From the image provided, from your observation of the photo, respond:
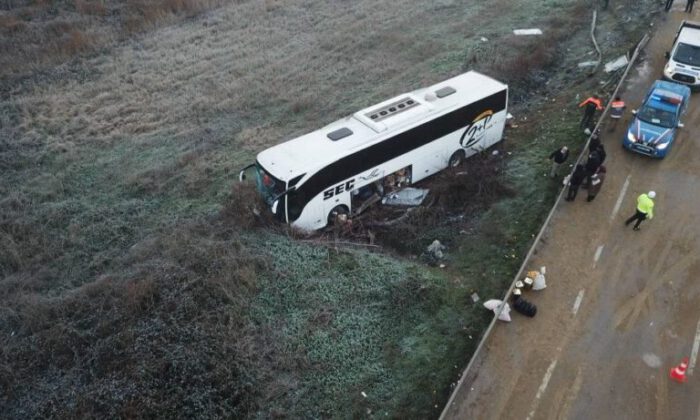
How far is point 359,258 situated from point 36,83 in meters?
20.5

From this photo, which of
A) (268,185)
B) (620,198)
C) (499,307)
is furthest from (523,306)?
(268,185)

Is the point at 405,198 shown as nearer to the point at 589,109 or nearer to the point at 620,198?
the point at 620,198

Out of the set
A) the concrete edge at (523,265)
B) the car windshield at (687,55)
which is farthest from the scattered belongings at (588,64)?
the car windshield at (687,55)

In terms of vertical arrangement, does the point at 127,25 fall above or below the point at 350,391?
above

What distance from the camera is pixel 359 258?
49.0ft

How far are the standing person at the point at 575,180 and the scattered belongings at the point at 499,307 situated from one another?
4752 millimetres

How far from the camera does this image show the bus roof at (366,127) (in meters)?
15.5

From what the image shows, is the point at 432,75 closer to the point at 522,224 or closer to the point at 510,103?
the point at 510,103

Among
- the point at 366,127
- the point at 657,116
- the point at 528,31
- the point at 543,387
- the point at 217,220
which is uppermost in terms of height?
the point at 366,127

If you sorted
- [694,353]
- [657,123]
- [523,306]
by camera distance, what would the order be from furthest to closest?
1. [657,123]
2. [523,306]
3. [694,353]

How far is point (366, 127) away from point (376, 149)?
83 centimetres

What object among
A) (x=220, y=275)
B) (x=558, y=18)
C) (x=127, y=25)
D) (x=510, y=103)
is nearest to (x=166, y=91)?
(x=127, y=25)

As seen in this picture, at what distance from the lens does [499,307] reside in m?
13.1

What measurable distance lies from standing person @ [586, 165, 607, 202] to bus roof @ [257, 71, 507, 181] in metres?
4.77
